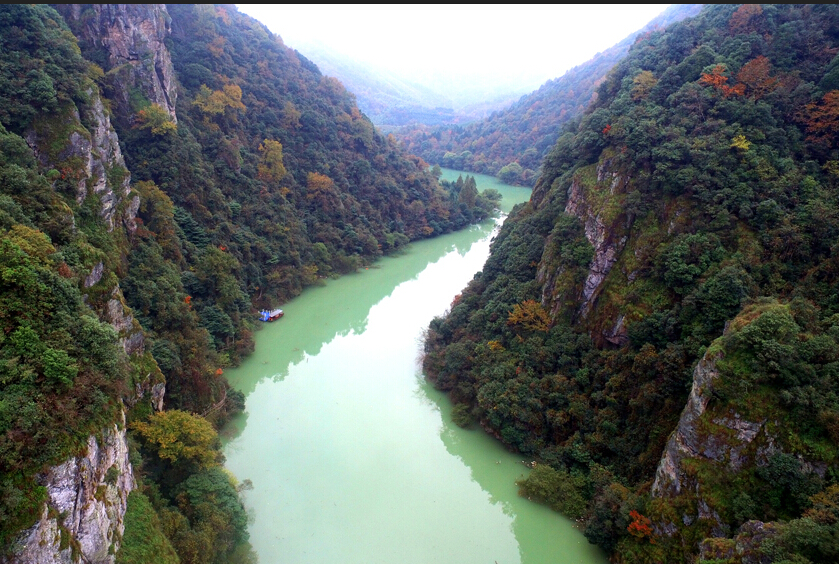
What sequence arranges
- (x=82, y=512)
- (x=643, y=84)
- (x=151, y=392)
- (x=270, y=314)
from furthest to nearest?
(x=270, y=314) → (x=643, y=84) → (x=151, y=392) → (x=82, y=512)

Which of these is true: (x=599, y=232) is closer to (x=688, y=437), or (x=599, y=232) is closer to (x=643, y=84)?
(x=643, y=84)

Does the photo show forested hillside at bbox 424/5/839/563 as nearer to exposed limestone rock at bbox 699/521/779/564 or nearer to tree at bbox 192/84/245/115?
exposed limestone rock at bbox 699/521/779/564

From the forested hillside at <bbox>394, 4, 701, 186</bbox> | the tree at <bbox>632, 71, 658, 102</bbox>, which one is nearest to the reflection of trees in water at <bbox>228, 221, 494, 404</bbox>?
the tree at <bbox>632, 71, 658, 102</bbox>

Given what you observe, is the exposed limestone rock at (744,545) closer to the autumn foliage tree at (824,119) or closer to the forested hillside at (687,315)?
the forested hillside at (687,315)

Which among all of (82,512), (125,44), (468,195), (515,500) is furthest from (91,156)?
(468,195)

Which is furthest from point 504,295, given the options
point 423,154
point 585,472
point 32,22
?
point 423,154

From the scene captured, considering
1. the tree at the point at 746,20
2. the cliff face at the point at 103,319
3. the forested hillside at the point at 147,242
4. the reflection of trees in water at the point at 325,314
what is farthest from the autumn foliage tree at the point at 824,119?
the cliff face at the point at 103,319
